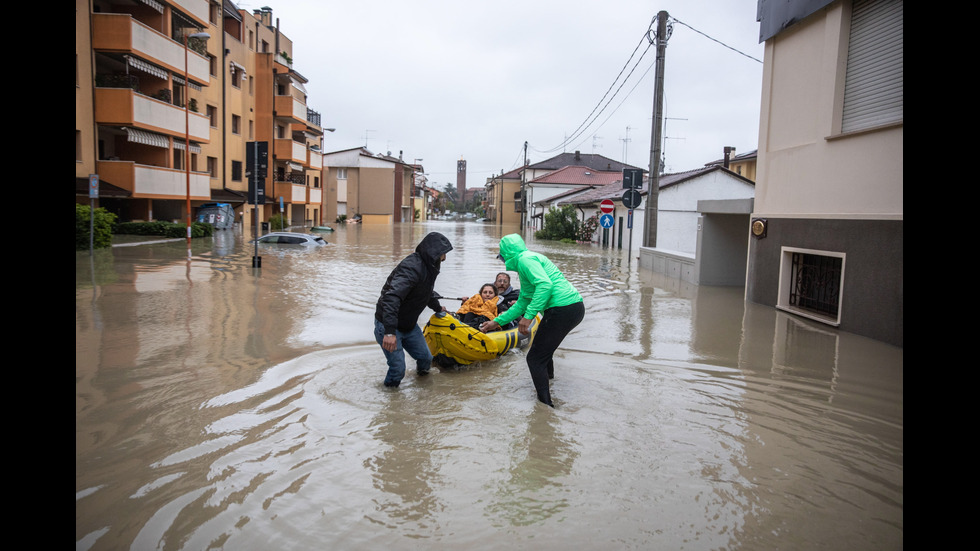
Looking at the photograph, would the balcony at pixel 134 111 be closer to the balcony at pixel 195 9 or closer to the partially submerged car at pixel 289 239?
the balcony at pixel 195 9

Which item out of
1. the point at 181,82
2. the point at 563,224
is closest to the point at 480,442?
the point at 181,82

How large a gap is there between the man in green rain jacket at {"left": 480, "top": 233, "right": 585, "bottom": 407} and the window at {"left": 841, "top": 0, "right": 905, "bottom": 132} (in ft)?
21.3

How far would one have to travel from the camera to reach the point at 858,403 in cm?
675

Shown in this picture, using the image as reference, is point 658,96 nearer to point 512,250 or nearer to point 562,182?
point 512,250

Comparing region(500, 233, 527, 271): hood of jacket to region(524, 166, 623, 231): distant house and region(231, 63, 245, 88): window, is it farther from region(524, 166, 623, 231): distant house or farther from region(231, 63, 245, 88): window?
region(524, 166, 623, 231): distant house

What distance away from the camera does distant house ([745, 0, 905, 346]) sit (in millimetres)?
9688

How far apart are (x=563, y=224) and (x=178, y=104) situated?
70.8 ft

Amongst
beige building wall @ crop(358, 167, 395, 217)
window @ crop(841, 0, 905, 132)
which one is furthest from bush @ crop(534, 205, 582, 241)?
beige building wall @ crop(358, 167, 395, 217)

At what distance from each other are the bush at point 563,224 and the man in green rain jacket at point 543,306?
106 ft

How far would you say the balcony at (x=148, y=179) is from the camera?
2480 cm

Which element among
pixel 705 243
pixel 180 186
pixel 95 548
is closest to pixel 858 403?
pixel 95 548

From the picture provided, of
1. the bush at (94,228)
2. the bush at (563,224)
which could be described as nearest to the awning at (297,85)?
the bush at (563,224)
